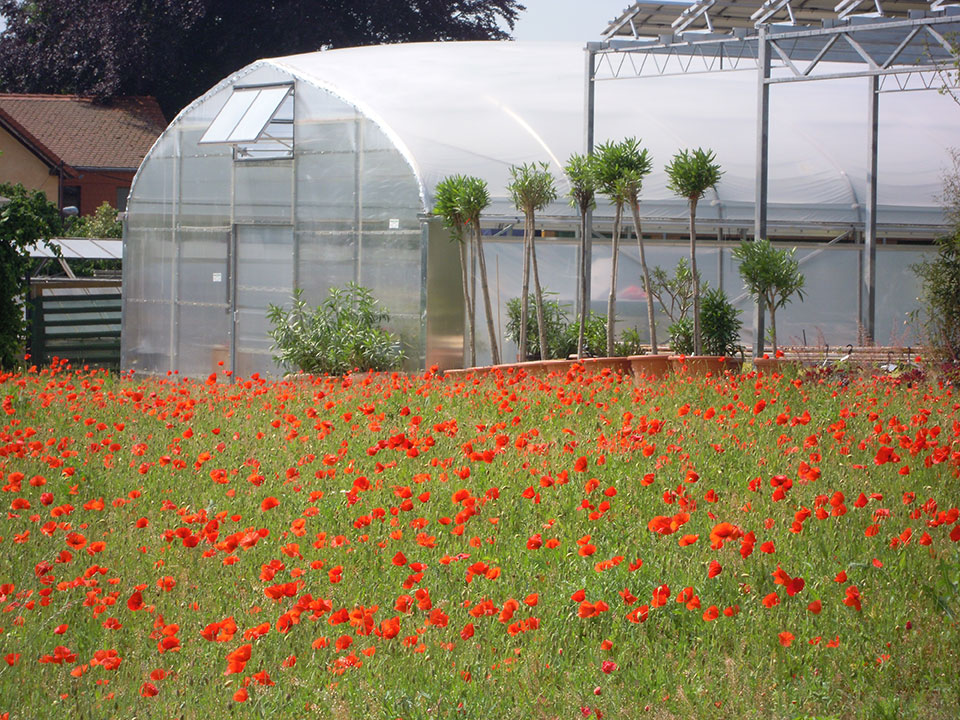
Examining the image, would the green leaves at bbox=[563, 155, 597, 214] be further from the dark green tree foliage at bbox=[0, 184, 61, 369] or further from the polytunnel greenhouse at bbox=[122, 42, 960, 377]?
the dark green tree foliage at bbox=[0, 184, 61, 369]

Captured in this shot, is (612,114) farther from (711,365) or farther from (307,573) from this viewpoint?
(307,573)

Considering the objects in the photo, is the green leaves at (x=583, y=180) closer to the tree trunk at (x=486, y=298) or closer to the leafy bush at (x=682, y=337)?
the tree trunk at (x=486, y=298)

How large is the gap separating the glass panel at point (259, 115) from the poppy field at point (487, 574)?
8010 millimetres

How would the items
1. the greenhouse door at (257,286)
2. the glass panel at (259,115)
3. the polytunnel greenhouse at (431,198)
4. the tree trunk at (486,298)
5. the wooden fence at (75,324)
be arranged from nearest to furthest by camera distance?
the tree trunk at (486,298), the polytunnel greenhouse at (431,198), the glass panel at (259,115), the greenhouse door at (257,286), the wooden fence at (75,324)

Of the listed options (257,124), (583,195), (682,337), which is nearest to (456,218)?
(583,195)

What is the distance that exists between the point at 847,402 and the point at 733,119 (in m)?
9.12

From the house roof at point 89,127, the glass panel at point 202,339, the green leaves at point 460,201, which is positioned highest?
the house roof at point 89,127

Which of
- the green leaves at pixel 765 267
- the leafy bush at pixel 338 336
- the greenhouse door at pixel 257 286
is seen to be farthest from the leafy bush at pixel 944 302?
the greenhouse door at pixel 257 286

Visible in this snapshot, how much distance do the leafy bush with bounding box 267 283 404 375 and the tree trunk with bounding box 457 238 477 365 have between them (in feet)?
2.45

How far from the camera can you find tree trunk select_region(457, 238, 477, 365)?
488 inches

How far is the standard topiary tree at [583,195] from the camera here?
12.0 m

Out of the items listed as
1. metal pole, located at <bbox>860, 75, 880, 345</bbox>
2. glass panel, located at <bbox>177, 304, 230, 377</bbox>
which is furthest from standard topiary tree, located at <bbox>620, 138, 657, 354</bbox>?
glass panel, located at <bbox>177, 304, 230, 377</bbox>

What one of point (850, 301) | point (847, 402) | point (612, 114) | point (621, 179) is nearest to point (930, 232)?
point (850, 301)

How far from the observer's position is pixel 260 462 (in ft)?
19.6
